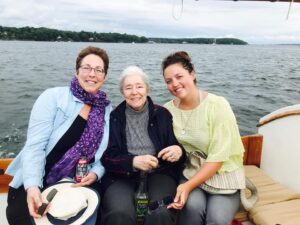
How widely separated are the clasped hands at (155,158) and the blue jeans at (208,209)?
0.73 feet

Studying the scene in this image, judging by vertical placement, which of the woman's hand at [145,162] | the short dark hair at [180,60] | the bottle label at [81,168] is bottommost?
the bottle label at [81,168]

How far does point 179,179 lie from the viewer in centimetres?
210

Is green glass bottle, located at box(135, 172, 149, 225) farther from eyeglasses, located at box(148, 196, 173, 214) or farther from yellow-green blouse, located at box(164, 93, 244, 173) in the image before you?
yellow-green blouse, located at box(164, 93, 244, 173)

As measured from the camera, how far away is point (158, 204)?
1821mm

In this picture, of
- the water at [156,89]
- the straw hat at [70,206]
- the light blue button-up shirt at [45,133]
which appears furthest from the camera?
the water at [156,89]

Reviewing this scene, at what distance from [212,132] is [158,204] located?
49 cm

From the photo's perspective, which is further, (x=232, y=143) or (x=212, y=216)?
(x=232, y=143)

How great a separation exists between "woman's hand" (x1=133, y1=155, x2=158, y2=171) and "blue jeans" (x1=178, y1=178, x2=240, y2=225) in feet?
0.87

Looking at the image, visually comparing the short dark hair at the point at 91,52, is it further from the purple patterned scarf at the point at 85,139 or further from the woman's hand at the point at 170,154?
the woman's hand at the point at 170,154

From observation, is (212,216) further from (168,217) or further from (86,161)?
(86,161)

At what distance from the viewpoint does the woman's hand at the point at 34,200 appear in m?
1.71

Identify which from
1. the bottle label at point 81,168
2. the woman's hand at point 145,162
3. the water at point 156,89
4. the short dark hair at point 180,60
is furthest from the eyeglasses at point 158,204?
the water at point 156,89

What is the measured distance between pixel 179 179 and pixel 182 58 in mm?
685

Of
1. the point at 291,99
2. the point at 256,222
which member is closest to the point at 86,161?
the point at 256,222
